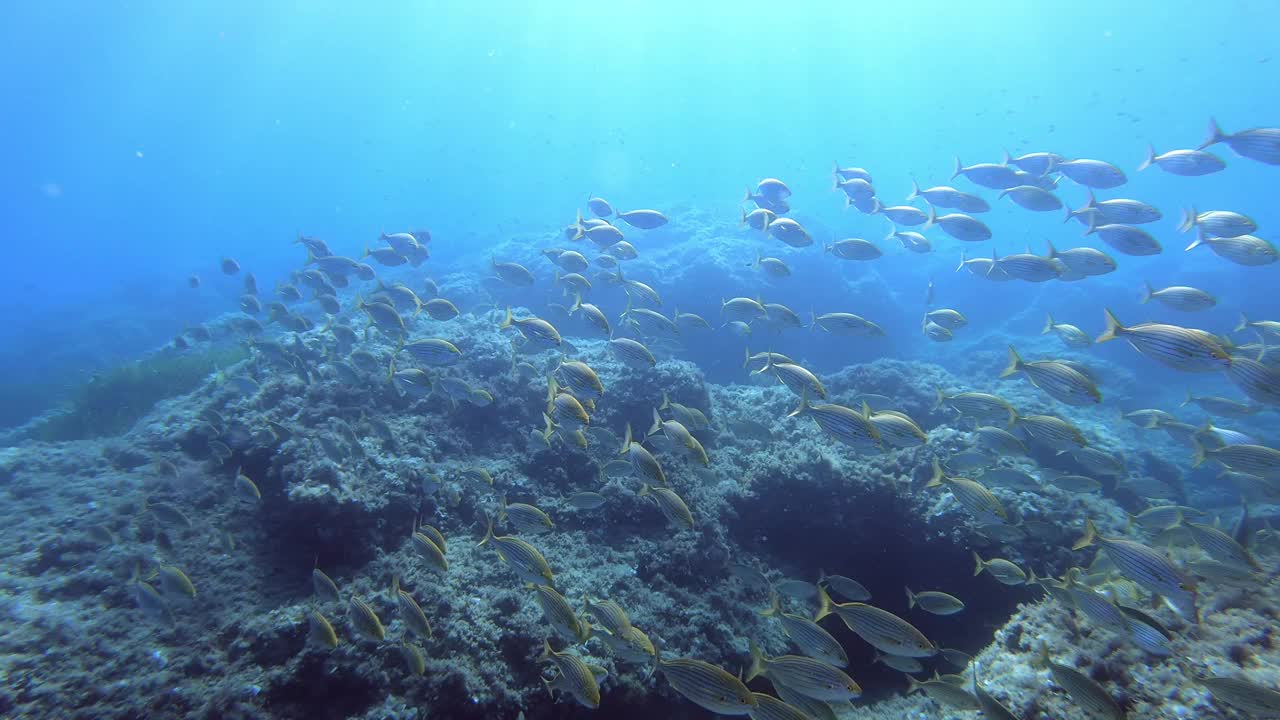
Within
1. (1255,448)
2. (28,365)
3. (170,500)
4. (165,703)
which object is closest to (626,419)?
(165,703)

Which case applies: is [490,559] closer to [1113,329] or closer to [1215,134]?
[1113,329]

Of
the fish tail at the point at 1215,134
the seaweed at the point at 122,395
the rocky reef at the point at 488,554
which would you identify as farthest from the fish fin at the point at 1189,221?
the seaweed at the point at 122,395

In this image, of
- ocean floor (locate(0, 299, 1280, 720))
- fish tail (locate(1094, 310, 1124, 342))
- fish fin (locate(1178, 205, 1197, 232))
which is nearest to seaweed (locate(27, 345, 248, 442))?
ocean floor (locate(0, 299, 1280, 720))

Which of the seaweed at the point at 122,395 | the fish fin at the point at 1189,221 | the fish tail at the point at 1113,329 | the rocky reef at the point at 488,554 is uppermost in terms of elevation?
the fish fin at the point at 1189,221

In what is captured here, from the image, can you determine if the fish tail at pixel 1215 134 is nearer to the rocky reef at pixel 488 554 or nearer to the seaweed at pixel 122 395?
the rocky reef at pixel 488 554

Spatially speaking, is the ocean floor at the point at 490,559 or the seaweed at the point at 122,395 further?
the seaweed at the point at 122,395

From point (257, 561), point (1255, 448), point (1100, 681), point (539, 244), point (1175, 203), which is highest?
point (1175, 203)

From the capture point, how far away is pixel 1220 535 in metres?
3.98

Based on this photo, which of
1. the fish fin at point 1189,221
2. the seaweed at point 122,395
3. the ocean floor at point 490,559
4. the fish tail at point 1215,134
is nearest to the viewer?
the ocean floor at point 490,559

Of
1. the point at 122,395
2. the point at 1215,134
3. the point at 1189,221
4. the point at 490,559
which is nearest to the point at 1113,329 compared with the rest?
the point at 1189,221

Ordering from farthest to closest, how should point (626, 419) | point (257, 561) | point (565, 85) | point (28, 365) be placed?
point (565, 85) < point (28, 365) < point (626, 419) < point (257, 561)

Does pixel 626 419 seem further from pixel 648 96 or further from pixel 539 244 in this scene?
pixel 648 96

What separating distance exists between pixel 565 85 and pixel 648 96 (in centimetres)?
2832

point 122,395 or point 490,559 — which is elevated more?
point 122,395
